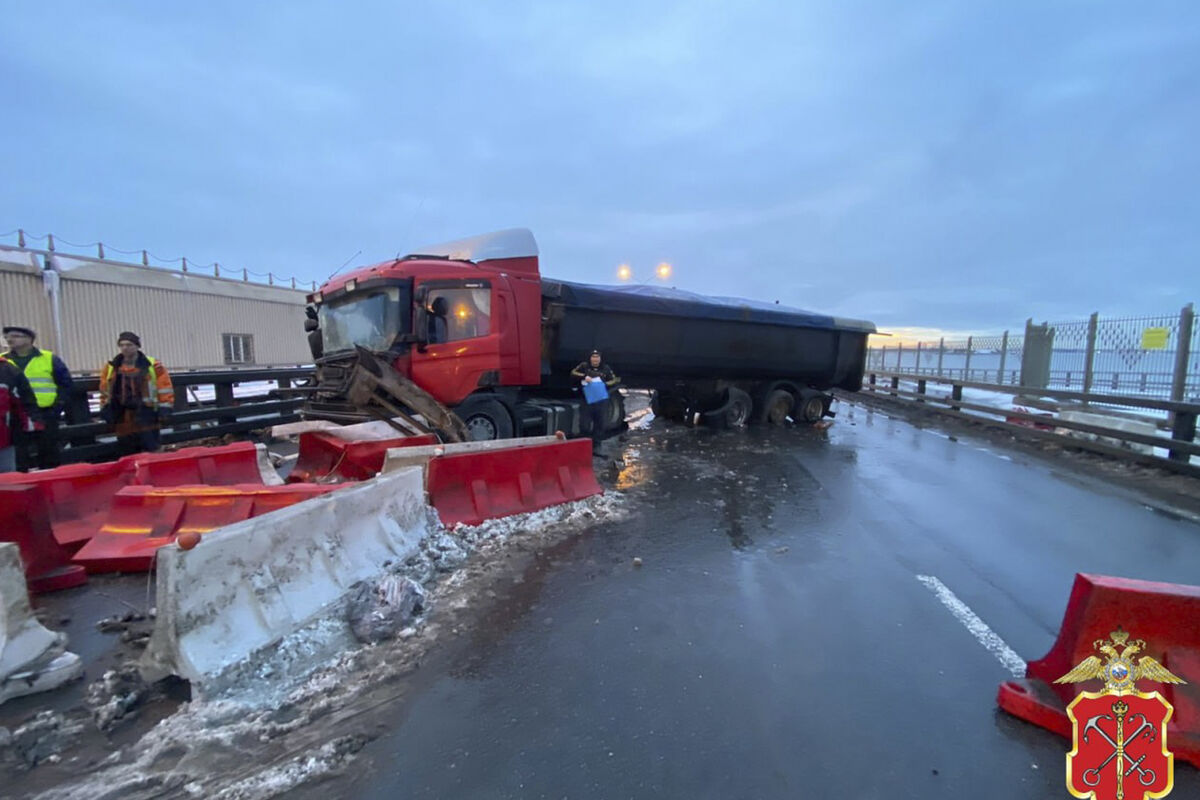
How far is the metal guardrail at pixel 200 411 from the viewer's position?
675cm

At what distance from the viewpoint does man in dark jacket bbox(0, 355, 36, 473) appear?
5.04 metres

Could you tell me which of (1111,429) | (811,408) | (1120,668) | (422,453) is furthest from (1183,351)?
(422,453)

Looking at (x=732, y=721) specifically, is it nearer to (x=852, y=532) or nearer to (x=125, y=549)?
(x=852, y=532)

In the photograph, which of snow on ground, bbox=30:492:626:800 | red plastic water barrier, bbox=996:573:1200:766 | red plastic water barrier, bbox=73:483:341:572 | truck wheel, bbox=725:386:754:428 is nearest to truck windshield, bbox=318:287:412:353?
red plastic water barrier, bbox=73:483:341:572

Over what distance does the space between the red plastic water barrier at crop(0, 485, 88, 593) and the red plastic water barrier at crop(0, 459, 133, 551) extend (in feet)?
0.88

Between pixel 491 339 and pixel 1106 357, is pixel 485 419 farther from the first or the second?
pixel 1106 357

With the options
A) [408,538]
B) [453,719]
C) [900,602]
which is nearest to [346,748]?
[453,719]

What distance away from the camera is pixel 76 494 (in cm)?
438

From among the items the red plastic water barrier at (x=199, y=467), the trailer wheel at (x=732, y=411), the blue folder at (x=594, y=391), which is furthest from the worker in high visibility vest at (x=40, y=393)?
the trailer wheel at (x=732, y=411)

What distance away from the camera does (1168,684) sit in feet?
7.49

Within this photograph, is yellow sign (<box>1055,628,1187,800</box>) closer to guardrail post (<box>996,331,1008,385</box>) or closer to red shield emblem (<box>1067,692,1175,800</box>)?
red shield emblem (<box>1067,692,1175,800</box>)

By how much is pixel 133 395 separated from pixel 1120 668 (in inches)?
355

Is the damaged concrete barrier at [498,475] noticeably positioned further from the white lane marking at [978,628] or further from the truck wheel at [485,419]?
the white lane marking at [978,628]

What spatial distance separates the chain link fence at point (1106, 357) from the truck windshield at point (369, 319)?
1311 cm
